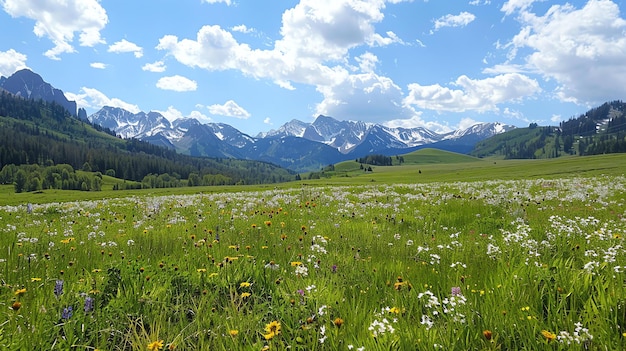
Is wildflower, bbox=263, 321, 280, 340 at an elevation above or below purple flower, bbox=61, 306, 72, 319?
below

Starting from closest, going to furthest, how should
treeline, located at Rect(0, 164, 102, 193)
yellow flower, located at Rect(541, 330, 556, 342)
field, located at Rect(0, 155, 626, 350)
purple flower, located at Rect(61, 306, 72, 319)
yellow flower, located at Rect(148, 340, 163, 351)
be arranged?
yellow flower, located at Rect(541, 330, 556, 342) < yellow flower, located at Rect(148, 340, 163, 351) < field, located at Rect(0, 155, 626, 350) < purple flower, located at Rect(61, 306, 72, 319) < treeline, located at Rect(0, 164, 102, 193)

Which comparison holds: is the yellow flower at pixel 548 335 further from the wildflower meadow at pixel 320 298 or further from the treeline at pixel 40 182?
the treeline at pixel 40 182

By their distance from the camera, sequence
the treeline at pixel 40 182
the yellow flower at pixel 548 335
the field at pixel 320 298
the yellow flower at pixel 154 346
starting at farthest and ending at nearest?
the treeline at pixel 40 182 < the field at pixel 320 298 < the yellow flower at pixel 154 346 < the yellow flower at pixel 548 335

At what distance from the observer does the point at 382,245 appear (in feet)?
25.0

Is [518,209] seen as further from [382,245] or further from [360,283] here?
[360,283]

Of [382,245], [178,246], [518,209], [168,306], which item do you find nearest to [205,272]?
[168,306]

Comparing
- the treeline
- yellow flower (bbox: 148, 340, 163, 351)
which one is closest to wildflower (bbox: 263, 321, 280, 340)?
yellow flower (bbox: 148, 340, 163, 351)

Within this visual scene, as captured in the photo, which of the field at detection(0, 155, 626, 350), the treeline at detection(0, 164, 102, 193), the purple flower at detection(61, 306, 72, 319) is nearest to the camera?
the field at detection(0, 155, 626, 350)

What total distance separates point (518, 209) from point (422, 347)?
34.2 feet

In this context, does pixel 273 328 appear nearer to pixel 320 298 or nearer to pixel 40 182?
pixel 320 298

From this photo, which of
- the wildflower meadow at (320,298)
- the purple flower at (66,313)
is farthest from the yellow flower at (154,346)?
the purple flower at (66,313)

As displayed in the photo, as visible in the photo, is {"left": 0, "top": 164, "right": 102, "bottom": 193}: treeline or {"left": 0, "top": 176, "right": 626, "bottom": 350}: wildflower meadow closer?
{"left": 0, "top": 176, "right": 626, "bottom": 350}: wildflower meadow

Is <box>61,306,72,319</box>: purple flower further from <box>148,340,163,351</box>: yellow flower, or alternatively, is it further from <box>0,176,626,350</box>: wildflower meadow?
<box>148,340,163,351</box>: yellow flower

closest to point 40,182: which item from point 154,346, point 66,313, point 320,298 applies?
point 66,313
